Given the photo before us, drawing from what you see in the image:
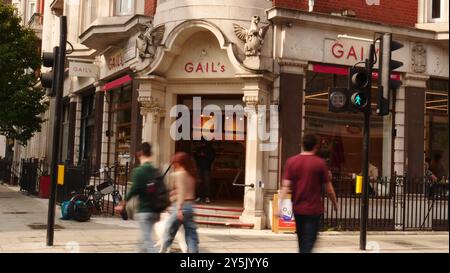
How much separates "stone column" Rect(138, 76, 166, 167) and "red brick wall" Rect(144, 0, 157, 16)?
2458 millimetres

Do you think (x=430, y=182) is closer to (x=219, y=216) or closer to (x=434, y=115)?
(x=434, y=115)

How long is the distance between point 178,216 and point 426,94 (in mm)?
10534

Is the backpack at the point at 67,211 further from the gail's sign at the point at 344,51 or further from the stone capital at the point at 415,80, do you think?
the stone capital at the point at 415,80

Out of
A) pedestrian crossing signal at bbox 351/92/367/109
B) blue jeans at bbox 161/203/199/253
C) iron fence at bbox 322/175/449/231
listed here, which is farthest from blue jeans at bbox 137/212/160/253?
iron fence at bbox 322/175/449/231

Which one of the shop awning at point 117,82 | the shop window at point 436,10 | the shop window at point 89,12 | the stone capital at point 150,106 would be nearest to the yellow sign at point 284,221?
the stone capital at point 150,106

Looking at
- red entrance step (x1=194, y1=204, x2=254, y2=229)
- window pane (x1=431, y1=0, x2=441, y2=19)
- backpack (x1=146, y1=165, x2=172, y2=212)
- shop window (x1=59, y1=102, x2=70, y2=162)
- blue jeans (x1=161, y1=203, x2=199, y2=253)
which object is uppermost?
window pane (x1=431, y1=0, x2=441, y2=19)

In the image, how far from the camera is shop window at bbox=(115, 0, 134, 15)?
715 inches

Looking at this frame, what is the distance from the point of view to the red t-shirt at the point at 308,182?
6746 mm

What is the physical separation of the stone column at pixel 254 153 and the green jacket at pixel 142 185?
636cm

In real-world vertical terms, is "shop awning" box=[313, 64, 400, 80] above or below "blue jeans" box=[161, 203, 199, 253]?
above

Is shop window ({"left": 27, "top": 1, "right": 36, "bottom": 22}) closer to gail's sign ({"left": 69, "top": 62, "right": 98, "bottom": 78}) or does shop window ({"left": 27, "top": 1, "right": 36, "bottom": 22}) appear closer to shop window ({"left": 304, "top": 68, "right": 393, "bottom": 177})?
gail's sign ({"left": 69, "top": 62, "right": 98, "bottom": 78})

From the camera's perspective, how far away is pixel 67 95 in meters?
24.5

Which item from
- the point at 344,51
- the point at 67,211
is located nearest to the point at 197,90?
the point at 344,51
